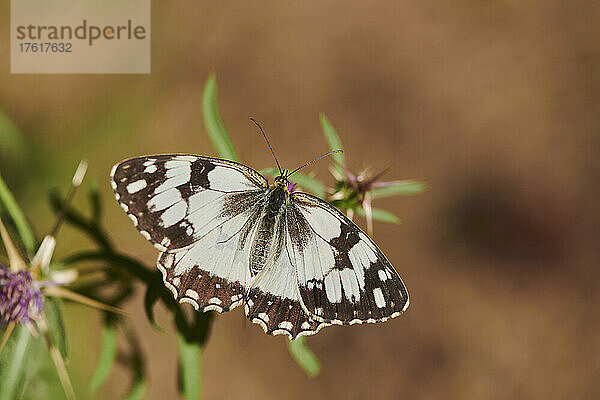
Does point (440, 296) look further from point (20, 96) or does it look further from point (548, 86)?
point (20, 96)

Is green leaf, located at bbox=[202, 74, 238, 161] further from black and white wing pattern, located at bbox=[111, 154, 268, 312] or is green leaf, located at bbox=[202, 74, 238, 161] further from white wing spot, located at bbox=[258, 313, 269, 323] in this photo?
white wing spot, located at bbox=[258, 313, 269, 323]

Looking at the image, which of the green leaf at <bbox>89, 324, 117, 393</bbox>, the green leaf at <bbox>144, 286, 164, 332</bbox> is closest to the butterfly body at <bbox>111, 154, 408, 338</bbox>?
the green leaf at <bbox>144, 286, 164, 332</bbox>

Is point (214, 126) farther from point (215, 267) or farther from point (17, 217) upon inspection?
point (17, 217)

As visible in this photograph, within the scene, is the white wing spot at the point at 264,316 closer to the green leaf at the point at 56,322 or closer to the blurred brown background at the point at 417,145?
the green leaf at the point at 56,322

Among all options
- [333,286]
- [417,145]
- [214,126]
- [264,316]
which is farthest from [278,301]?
[417,145]

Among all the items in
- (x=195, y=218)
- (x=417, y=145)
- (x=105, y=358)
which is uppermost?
(x=417, y=145)

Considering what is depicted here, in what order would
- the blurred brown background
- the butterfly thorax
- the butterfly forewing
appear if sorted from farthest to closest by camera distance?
the blurred brown background
the butterfly thorax
the butterfly forewing

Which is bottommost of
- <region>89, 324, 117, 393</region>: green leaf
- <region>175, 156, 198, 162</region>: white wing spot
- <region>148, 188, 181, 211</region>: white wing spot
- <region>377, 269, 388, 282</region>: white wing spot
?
<region>89, 324, 117, 393</region>: green leaf
